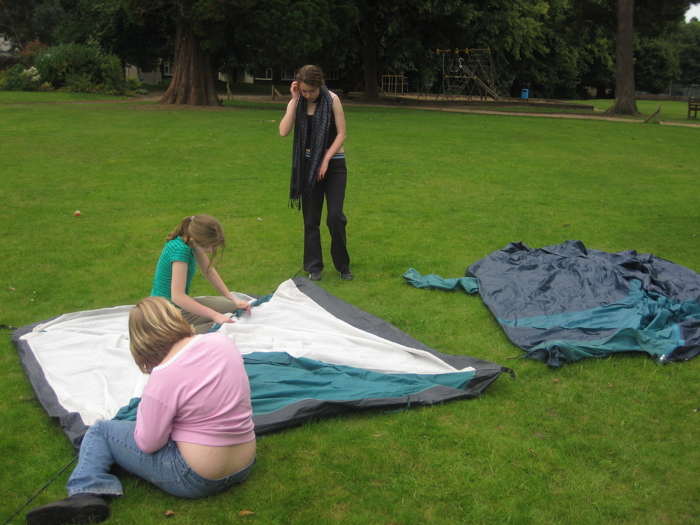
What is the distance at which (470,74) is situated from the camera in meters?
38.2

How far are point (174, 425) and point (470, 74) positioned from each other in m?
37.9

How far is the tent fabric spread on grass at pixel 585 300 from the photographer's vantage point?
5.09 metres

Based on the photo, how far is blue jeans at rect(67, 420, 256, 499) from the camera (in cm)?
316

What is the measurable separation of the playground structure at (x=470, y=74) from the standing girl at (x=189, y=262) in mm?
34176

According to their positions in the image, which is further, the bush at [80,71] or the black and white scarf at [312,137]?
the bush at [80,71]

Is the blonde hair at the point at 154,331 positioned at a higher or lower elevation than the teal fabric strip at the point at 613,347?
higher

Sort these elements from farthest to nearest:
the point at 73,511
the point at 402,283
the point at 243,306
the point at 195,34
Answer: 1. the point at 195,34
2. the point at 402,283
3. the point at 243,306
4. the point at 73,511

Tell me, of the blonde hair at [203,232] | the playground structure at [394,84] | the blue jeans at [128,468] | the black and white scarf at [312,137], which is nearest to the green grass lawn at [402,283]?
the blue jeans at [128,468]

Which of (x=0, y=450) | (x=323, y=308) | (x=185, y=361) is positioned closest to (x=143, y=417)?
(x=185, y=361)

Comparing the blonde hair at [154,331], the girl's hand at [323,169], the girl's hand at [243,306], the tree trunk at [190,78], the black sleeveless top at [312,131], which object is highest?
the tree trunk at [190,78]

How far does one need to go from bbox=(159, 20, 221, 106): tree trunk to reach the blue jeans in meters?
24.1

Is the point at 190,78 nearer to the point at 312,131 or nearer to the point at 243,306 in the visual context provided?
the point at 312,131

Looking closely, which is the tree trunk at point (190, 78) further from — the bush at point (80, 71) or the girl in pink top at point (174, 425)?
the girl in pink top at point (174, 425)

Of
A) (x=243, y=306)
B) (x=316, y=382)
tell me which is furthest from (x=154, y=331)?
(x=243, y=306)
